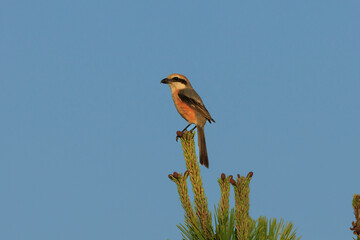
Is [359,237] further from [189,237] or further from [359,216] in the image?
[189,237]

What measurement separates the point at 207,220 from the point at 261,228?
1.77 feet

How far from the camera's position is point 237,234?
392 centimetres

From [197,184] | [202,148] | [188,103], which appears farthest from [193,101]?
[197,184]

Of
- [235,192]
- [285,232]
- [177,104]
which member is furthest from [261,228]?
[177,104]

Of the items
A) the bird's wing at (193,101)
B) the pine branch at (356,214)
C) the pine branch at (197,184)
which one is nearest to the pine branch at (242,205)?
the pine branch at (197,184)

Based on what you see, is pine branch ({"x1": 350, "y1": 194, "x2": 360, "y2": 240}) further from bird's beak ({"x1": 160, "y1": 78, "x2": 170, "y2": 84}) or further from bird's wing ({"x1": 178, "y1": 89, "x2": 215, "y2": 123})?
bird's beak ({"x1": 160, "y1": 78, "x2": 170, "y2": 84})

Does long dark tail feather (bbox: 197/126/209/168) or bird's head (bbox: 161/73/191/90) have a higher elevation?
bird's head (bbox: 161/73/191/90)

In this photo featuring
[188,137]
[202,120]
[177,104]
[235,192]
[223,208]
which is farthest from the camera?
[177,104]

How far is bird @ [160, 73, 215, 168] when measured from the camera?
8.98 metres

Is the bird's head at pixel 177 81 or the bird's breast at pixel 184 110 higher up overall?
the bird's head at pixel 177 81

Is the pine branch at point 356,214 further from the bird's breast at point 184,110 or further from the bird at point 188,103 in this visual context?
the bird's breast at point 184,110

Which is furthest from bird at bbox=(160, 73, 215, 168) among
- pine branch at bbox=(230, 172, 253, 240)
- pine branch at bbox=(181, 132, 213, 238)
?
pine branch at bbox=(230, 172, 253, 240)

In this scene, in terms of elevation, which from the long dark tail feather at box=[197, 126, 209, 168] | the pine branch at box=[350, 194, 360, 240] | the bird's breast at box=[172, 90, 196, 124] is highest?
the bird's breast at box=[172, 90, 196, 124]

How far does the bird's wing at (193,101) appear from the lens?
354 inches
